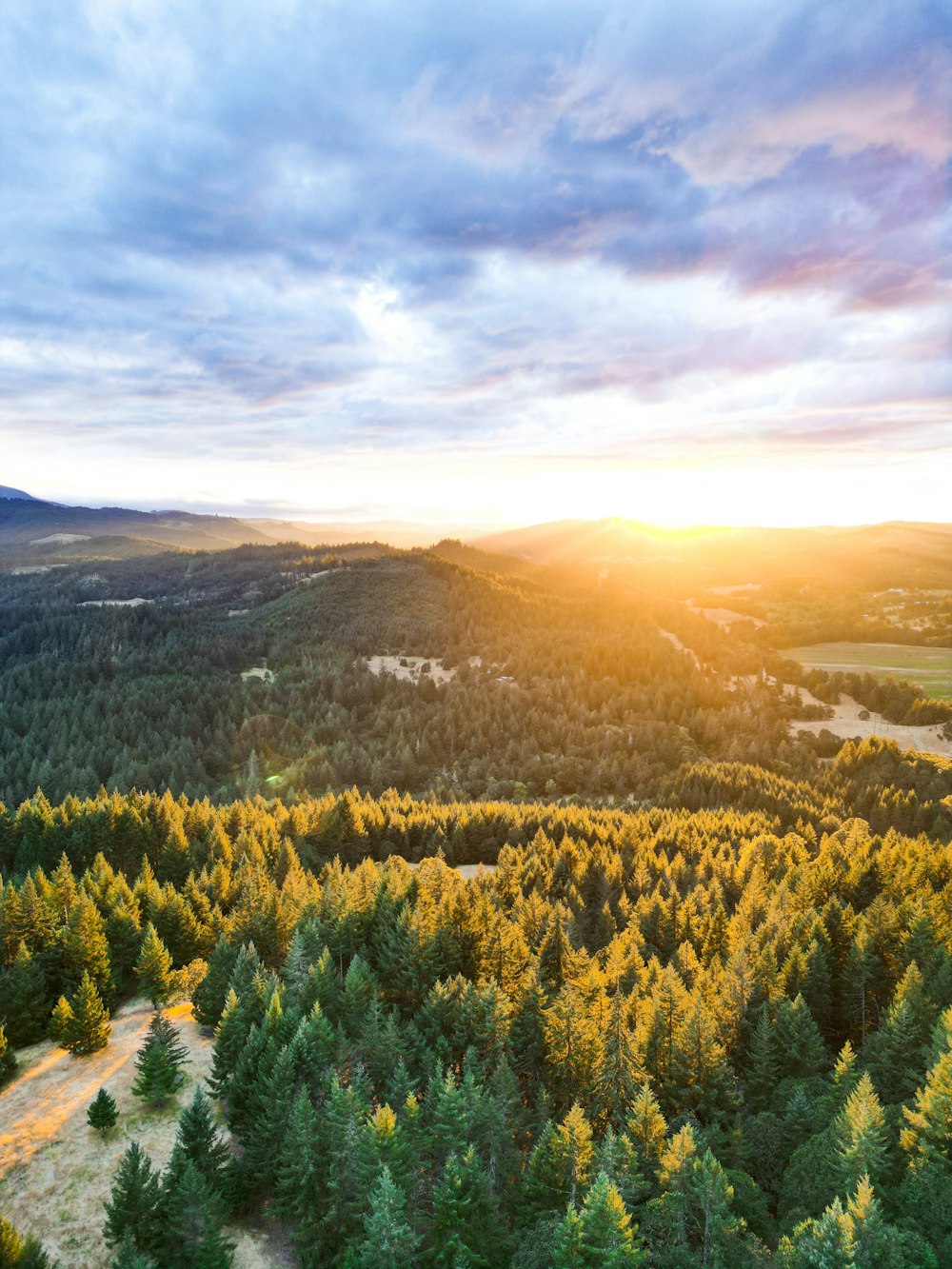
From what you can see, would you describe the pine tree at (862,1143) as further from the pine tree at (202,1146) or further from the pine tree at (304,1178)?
the pine tree at (202,1146)

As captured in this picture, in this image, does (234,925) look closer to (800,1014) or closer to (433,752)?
(800,1014)

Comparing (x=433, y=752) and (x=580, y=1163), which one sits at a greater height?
(x=580, y=1163)

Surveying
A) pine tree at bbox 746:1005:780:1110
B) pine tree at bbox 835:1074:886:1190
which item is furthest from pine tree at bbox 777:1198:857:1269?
pine tree at bbox 746:1005:780:1110

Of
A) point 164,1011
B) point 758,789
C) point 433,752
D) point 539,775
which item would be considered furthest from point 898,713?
point 164,1011

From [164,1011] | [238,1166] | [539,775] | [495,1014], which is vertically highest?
[495,1014]

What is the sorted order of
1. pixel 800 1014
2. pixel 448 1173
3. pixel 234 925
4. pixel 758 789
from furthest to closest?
1. pixel 758 789
2. pixel 234 925
3. pixel 800 1014
4. pixel 448 1173

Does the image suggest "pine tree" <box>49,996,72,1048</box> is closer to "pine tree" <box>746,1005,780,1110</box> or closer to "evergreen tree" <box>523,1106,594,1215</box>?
"evergreen tree" <box>523,1106,594,1215</box>

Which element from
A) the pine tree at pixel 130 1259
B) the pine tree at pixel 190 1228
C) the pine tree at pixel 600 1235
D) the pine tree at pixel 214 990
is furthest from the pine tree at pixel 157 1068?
the pine tree at pixel 600 1235
